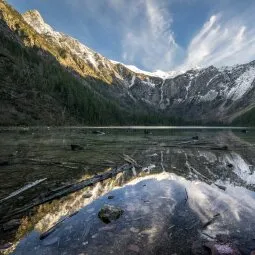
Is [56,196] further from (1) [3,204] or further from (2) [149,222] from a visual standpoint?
(2) [149,222]

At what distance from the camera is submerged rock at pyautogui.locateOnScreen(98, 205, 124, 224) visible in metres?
11.9

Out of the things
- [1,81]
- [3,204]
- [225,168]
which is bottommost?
[3,204]

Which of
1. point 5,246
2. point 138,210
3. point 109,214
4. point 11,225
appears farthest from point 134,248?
point 11,225

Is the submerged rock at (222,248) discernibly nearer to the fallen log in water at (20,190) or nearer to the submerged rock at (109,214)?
the submerged rock at (109,214)

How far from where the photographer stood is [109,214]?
40.1 ft

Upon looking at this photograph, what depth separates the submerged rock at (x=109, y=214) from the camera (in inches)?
470

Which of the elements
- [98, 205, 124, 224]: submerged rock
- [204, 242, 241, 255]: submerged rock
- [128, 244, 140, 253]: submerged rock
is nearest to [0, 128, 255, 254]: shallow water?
[128, 244, 140, 253]: submerged rock

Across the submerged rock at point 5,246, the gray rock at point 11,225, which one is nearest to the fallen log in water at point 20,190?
the gray rock at point 11,225

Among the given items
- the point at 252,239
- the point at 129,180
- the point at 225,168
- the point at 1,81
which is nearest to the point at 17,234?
the point at 252,239

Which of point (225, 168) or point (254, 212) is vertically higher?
point (225, 168)

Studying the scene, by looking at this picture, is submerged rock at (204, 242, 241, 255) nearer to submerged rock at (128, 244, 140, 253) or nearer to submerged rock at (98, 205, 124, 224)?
submerged rock at (128, 244, 140, 253)

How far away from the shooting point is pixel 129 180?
20656 mm

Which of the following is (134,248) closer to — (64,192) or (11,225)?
(11,225)

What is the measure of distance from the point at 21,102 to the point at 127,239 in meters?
143
